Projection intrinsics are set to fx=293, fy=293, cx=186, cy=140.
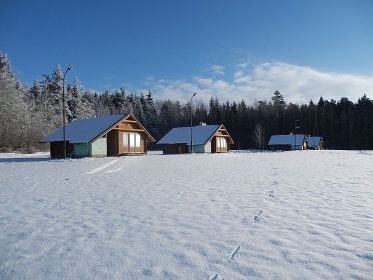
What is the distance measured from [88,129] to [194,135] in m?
18.7

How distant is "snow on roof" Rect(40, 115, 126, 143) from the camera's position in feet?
102

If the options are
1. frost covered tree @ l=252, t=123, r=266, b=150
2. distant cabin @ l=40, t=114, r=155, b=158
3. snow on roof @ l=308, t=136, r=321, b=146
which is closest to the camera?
distant cabin @ l=40, t=114, r=155, b=158

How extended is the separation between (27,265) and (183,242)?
240 cm

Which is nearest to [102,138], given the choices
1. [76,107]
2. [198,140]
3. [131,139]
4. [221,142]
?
[131,139]

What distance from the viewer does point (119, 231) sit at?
570 cm

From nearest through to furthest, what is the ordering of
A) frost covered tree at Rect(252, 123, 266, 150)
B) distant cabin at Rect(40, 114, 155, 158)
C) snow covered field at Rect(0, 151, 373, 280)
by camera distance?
1. snow covered field at Rect(0, 151, 373, 280)
2. distant cabin at Rect(40, 114, 155, 158)
3. frost covered tree at Rect(252, 123, 266, 150)

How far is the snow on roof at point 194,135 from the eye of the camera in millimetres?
45606

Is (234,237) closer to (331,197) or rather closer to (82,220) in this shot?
(82,220)

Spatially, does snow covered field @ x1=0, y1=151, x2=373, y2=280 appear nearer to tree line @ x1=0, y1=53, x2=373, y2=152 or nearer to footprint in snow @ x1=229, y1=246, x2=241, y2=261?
footprint in snow @ x1=229, y1=246, x2=241, y2=261

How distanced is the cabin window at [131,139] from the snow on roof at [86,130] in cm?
232

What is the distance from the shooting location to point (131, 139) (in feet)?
115

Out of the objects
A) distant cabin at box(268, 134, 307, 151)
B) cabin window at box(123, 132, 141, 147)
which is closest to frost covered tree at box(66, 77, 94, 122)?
cabin window at box(123, 132, 141, 147)

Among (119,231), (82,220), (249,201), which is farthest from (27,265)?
(249,201)

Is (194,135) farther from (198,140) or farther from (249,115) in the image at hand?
(249,115)
